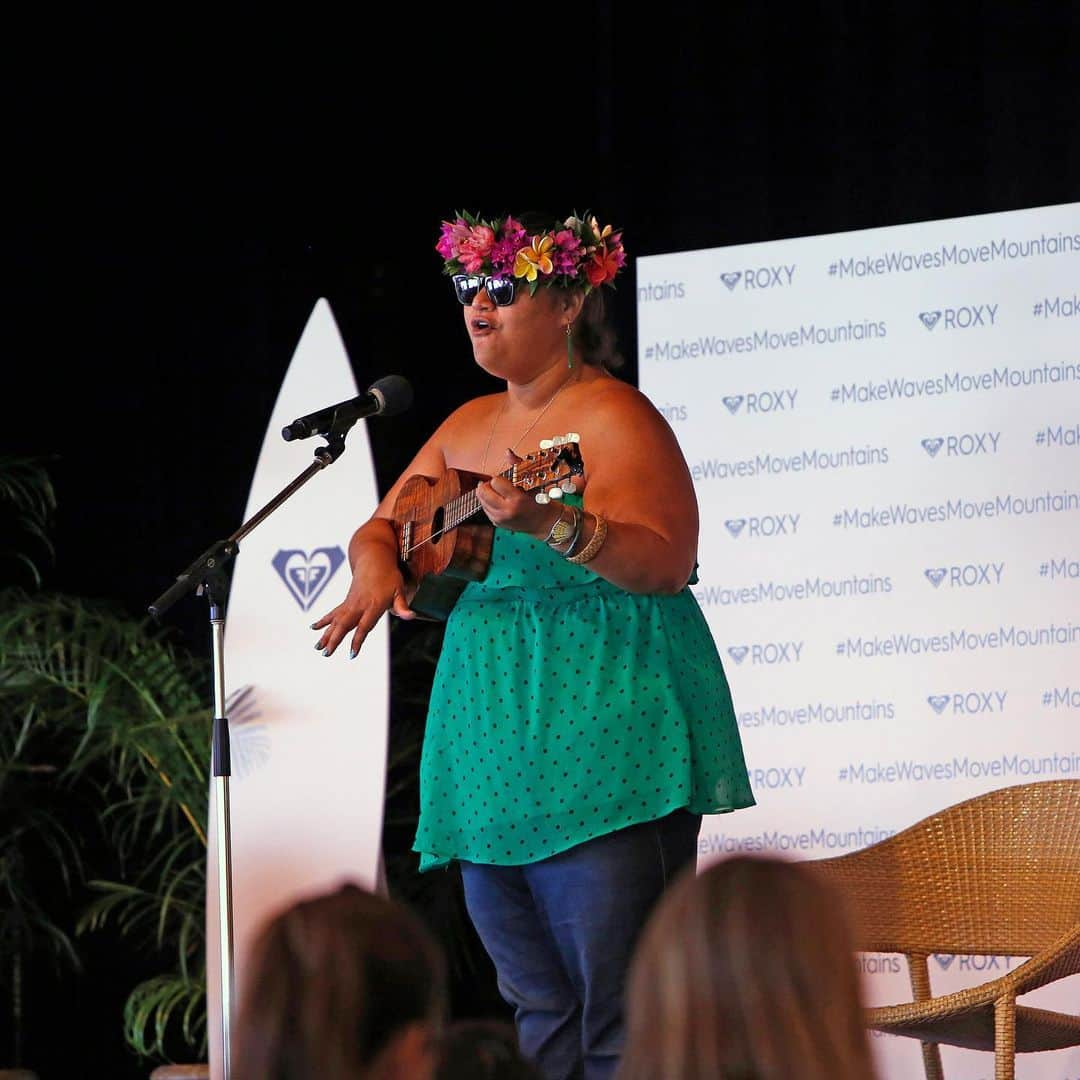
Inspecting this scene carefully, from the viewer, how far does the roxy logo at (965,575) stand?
4.20m

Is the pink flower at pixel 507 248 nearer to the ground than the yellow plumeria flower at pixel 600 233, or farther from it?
nearer to the ground

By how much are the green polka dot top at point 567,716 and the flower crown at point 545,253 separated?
42cm

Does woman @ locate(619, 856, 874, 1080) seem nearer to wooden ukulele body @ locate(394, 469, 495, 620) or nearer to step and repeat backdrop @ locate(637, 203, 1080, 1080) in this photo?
wooden ukulele body @ locate(394, 469, 495, 620)

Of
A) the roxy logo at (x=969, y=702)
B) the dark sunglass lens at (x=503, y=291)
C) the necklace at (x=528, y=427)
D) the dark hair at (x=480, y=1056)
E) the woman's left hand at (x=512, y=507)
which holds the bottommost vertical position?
the roxy logo at (x=969, y=702)

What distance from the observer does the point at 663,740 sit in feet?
8.42

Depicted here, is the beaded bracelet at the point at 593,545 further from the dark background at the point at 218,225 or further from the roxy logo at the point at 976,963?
the dark background at the point at 218,225

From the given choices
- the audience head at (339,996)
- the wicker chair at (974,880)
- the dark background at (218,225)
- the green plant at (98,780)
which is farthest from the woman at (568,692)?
the dark background at (218,225)

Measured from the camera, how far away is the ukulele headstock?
2.41 meters

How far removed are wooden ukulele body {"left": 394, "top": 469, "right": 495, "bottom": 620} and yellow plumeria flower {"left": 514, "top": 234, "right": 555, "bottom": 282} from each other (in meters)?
0.33

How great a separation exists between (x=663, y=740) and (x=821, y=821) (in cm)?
185

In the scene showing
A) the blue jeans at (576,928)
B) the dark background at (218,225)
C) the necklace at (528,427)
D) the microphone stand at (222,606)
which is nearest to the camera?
the blue jeans at (576,928)

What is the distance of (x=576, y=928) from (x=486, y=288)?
99cm

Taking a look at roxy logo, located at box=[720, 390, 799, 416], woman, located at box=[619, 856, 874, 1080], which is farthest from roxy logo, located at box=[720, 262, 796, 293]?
woman, located at box=[619, 856, 874, 1080]

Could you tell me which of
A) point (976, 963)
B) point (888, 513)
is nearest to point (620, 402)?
point (888, 513)
